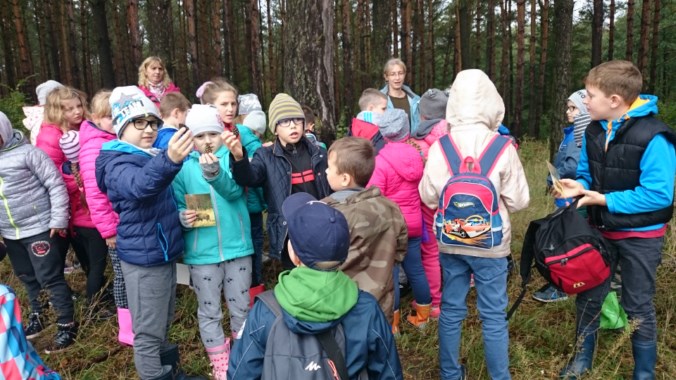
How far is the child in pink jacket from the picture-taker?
322 centimetres

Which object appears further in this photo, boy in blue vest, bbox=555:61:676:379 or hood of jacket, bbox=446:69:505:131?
hood of jacket, bbox=446:69:505:131

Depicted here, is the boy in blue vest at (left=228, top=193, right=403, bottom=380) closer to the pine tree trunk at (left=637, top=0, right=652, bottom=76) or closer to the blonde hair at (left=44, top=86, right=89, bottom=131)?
the blonde hair at (left=44, top=86, right=89, bottom=131)

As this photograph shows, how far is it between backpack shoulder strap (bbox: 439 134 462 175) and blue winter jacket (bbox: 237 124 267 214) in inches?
58.9

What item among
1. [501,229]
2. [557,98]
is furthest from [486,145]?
[557,98]

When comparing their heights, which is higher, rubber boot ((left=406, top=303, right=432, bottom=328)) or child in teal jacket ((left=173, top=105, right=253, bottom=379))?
child in teal jacket ((left=173, top=105, right=253, bottom=379))

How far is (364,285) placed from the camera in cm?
240

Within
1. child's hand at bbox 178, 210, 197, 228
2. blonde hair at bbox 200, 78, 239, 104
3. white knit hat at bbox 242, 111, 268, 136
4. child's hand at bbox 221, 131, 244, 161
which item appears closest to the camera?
child's hand at bbox 221, 131, 244, 161

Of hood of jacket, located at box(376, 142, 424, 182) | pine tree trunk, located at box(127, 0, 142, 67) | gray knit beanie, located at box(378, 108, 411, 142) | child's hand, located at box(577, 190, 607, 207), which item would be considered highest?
pine tree trunk, located at box(127, 0, 142, 67)

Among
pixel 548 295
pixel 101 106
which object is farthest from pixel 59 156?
pixel 548 295

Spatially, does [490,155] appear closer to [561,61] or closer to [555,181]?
[555,181]

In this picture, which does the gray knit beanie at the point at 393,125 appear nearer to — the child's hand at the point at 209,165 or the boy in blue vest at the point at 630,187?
the boy in blue vest at the point at 630,187

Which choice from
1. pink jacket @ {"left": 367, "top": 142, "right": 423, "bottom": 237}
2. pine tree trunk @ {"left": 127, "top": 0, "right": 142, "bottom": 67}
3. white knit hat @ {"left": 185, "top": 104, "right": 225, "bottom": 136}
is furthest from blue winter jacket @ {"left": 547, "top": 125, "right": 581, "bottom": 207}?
pine tree trunk @ {"left": 127, "top": 0, "right": 142, "bottom": 67}

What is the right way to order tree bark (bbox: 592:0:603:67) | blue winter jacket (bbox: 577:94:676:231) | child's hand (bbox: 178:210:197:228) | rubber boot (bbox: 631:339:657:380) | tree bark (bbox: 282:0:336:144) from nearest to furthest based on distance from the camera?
blue winter jacket (bbox: 577:94:676:231) < rubber boot (bbox: 631:339:657:380) < child's hand (bbox: 178:210:197:228) < tree bark (bbox: 282:0:336:144) < tree bark (bbox: 592:0:603:67)

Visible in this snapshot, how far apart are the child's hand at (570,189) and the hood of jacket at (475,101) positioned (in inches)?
20.7
